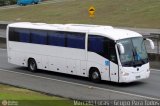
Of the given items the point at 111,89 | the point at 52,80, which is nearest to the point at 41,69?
the point at 52,80

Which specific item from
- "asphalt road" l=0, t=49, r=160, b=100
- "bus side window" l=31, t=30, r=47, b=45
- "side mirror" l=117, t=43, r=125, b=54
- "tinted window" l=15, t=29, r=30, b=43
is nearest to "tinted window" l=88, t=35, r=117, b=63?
"side mirror" l=117, t=43, r=125, b=54

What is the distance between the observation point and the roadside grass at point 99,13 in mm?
50094

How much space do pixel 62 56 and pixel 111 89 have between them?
4898mm

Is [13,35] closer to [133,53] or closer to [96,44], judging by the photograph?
[96,44]

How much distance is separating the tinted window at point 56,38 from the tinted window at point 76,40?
424 millimetres

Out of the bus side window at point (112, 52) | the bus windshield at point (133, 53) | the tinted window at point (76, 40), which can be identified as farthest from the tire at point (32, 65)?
the bus windshield at point (133, 53)

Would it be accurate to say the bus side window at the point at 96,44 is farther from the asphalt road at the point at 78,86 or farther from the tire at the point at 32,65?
the tire at the point at 32,65

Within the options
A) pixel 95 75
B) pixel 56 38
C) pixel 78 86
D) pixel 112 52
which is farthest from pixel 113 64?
pixel 56 38

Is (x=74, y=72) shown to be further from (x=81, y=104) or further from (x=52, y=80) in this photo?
(x=81, y=104)

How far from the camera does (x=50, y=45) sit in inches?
1060

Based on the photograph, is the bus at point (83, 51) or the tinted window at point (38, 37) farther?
the tinted window at point (38, 37)

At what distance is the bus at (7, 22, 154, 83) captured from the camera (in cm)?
2281

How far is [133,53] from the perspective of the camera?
23.0 meters

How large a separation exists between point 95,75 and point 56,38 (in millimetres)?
3735
